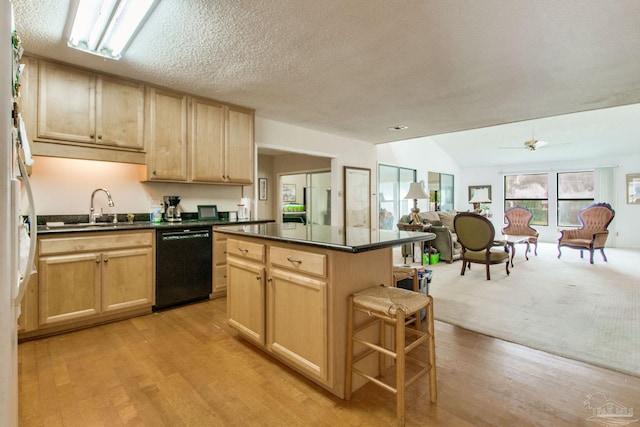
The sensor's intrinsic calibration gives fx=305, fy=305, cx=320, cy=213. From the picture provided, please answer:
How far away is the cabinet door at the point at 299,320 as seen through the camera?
1.72 metres

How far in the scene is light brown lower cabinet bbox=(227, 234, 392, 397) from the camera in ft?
5.56

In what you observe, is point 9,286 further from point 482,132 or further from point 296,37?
point 482,132

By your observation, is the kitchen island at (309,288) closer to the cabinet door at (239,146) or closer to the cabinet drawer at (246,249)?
the cabinet drawer at (246,249)

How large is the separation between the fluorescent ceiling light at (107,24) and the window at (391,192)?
546 cm

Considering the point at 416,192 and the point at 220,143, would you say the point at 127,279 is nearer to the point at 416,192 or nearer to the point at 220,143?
the point at 220,143

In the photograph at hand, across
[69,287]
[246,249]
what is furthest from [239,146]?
[69,287]

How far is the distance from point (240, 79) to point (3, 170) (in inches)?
105

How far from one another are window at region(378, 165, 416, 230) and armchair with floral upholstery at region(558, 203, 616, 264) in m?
3.36

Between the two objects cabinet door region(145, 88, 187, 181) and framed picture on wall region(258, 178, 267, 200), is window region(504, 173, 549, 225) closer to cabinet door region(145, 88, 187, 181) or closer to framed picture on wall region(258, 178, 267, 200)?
framed picture on wall region(258, 178, 267, 200)

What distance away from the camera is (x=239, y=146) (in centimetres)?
397

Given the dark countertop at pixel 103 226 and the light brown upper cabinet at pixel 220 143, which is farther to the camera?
the light brown upper cabinet at pixel 220 143

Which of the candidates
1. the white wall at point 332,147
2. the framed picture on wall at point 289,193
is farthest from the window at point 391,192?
the framed picture on wall at point 289,193

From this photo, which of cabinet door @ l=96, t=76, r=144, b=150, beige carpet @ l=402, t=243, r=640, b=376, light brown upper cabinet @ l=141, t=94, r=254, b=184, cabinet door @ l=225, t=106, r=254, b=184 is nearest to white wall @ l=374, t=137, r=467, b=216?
beige carpet @ l=402, t=243, r=640, b=376

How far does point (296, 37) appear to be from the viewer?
2365 mm
